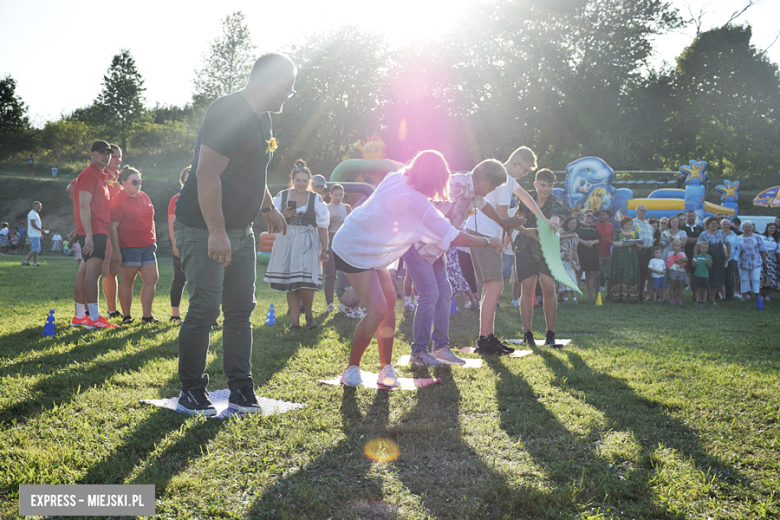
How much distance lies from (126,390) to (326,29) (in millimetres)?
37789

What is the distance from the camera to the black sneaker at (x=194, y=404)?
129 inches

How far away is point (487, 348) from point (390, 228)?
2.29 meters

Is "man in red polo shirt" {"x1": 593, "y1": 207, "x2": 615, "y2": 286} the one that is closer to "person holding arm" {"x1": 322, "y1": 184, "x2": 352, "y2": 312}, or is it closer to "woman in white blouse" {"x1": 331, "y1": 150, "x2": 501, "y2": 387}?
"person holding arm" {"x1": 322, "y1": 184, "x2": 352, "y2": 312}

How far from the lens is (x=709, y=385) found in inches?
169

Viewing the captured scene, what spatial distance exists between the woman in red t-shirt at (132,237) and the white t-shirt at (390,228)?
3885mm

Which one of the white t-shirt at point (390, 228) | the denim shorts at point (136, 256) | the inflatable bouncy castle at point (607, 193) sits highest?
the inflatable bouncy castle at point (607, 193)

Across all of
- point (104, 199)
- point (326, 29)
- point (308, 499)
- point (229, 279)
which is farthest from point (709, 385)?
point (326, 29)

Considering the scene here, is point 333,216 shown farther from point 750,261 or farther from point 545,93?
point 545,93

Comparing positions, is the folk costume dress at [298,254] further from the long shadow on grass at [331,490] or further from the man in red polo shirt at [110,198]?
the long shadow on grass at [331,490]

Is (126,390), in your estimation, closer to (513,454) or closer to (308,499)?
(308,499)

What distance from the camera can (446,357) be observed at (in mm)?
5027

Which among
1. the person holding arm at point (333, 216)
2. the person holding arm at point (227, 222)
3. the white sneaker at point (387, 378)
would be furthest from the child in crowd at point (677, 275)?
the person holding arm at point (227, 222)

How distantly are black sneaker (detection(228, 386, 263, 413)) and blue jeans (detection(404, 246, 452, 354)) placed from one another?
6.22 ft

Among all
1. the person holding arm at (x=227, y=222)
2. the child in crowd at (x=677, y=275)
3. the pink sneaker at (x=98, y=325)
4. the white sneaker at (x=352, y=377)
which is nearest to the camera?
the person holding arm at (x=227, y=222)
